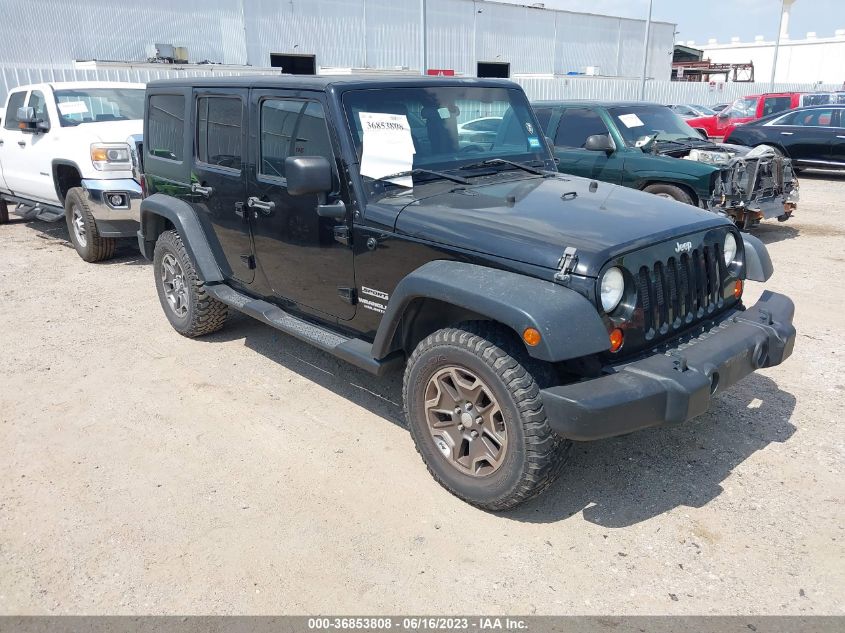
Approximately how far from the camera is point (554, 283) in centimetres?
291

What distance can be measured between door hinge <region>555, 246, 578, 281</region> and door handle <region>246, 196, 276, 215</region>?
6.61ft

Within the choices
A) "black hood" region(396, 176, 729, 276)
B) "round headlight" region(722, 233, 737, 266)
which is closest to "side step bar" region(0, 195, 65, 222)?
"black hood" region(396, 176, 729, 276)

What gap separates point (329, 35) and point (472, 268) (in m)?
25.1

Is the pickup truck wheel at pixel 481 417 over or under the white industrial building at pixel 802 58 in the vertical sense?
under

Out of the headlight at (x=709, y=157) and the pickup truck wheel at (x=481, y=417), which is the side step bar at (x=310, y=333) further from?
the headlight at (x=709, y=157)

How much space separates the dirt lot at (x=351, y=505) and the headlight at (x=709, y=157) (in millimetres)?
3806

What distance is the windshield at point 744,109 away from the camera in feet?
61.4

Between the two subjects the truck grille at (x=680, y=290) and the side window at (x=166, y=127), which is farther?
Result: the side window at (x=166, y=127)

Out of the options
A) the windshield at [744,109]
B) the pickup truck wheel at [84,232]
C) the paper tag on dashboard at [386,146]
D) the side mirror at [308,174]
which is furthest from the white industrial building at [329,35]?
the side mirror at [308,174]

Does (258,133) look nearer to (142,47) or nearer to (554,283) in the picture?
(554,283)

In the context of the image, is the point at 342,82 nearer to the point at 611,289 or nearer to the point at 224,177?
the point at 224,177

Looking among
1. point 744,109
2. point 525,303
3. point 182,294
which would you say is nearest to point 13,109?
point 182,294

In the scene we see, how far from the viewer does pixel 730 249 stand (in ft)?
11.9

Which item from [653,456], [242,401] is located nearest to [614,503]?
[653,456]
